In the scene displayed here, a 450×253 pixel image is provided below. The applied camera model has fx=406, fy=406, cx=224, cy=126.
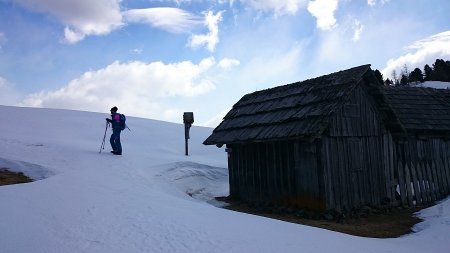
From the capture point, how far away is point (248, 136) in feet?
46.9

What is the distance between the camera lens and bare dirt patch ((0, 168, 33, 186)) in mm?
11591

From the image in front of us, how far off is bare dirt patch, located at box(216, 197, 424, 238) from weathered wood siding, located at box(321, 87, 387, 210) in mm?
485

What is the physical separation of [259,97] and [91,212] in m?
9.95

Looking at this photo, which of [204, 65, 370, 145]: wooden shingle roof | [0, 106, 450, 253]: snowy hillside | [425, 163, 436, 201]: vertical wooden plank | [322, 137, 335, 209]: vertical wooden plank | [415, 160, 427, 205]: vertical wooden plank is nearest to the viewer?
[0, 106, 450, 253]: snowy hillside

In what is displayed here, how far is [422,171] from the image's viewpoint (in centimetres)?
1512

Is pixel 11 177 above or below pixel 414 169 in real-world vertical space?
above

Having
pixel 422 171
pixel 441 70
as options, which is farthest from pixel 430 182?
pixel 441 70

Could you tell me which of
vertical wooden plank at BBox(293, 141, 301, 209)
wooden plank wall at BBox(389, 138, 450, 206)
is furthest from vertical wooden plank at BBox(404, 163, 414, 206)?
vertical wooden plank at BBox(293, 141, 301, 209)

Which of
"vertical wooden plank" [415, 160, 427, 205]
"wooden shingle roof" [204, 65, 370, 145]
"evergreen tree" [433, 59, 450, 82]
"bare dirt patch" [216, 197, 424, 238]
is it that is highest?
"evergreen tree" [433, 59, 450, 82]

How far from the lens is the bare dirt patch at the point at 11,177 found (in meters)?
11.6

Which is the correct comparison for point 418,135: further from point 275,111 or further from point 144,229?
point 144,229

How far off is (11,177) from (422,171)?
14.1m

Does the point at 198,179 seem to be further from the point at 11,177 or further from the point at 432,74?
the point at 432,74

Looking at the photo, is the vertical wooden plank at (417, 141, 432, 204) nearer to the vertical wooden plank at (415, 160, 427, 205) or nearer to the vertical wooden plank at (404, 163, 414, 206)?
the vertical wooden plank at (415, 160, 427, 205)
